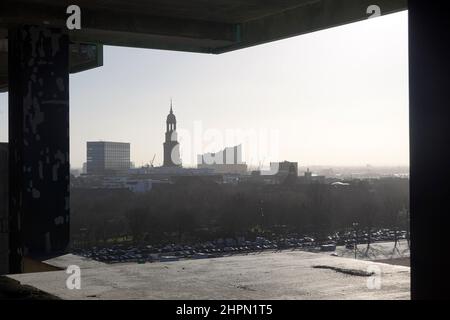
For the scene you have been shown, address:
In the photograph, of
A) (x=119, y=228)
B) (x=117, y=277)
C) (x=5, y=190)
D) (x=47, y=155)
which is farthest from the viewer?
(x=119, y=228)

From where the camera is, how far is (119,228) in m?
99.9

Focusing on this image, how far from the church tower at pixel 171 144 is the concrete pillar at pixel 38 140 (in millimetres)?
112197

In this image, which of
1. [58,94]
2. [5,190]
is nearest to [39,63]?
[58,94]

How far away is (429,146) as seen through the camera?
4328mm

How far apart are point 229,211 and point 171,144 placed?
28.2 metres

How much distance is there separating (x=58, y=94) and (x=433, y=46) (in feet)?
31.2

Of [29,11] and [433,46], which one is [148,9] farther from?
[433,46]

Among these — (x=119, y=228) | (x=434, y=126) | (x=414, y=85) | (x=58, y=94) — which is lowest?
(x=119, y=228)

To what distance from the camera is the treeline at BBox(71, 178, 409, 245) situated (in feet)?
324

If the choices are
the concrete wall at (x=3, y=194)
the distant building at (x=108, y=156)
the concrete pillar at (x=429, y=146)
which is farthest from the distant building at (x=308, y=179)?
the concrete pillar at (x=429, y=146)

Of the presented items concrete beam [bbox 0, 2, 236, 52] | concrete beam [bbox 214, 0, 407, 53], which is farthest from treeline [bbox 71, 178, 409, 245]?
concrete beam [bbox 214, 0, 407, 53]

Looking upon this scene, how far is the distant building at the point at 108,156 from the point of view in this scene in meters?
151

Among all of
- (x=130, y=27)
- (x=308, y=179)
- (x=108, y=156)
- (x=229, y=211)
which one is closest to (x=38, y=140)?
(x=130, y=27)

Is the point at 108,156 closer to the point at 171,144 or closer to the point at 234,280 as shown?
the point at 171,144
